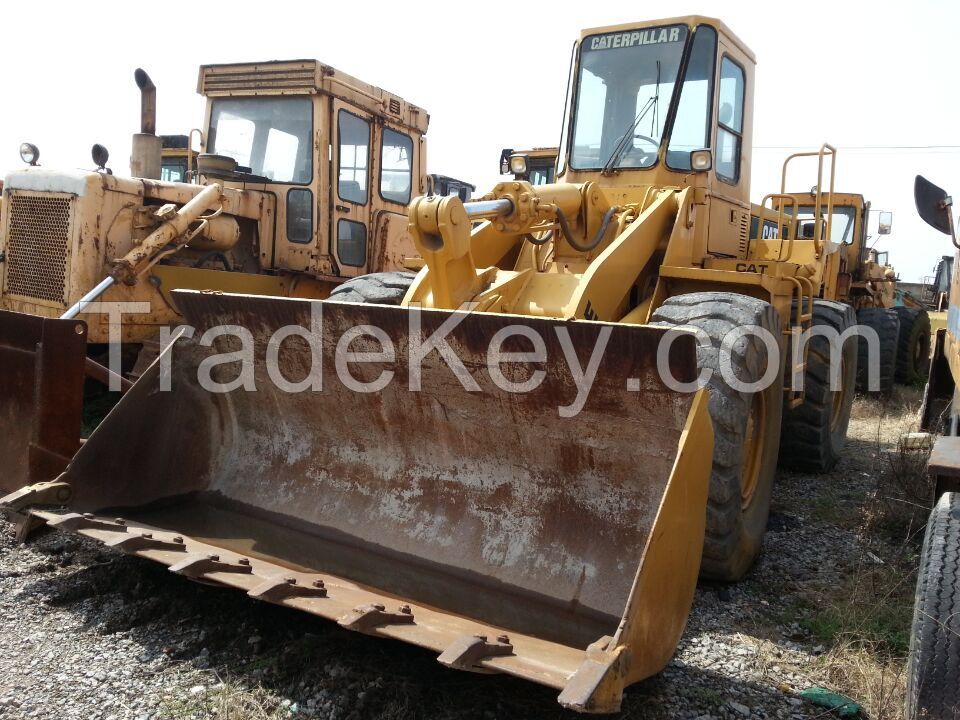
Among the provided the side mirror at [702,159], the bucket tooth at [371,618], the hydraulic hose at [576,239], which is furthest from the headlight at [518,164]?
the bucket tooth at [371,618]

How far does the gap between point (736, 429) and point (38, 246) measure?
593 centimetres

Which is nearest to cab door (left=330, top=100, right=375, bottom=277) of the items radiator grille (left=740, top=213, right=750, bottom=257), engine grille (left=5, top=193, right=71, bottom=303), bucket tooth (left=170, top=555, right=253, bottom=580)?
engine grille (left=5, top=193, right=71, bottom=303)


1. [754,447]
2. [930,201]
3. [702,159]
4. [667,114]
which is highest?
[667,114]

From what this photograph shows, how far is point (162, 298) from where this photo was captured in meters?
6.99

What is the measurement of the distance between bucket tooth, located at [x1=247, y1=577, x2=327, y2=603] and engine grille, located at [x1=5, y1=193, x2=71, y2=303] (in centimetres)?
466

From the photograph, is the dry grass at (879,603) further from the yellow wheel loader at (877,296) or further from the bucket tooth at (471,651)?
the yellow wheel loader at (877,296)

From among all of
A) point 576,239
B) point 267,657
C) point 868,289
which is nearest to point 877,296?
point 868,289

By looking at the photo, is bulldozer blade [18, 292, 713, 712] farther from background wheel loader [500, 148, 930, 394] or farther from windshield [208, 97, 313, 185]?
background wheel loader [500, 148, 930, 394]

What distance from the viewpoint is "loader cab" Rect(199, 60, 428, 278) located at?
7.88 m

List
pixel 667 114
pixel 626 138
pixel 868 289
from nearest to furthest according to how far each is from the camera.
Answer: pixel 667 114 → pixel 626 138 → pixel 868 289

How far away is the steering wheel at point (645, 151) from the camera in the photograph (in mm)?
5418

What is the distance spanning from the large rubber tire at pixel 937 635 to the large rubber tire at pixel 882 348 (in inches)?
315

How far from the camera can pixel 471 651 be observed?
253 centimetres

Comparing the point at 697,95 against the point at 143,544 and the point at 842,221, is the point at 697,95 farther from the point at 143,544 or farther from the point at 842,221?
the point at 842,221
